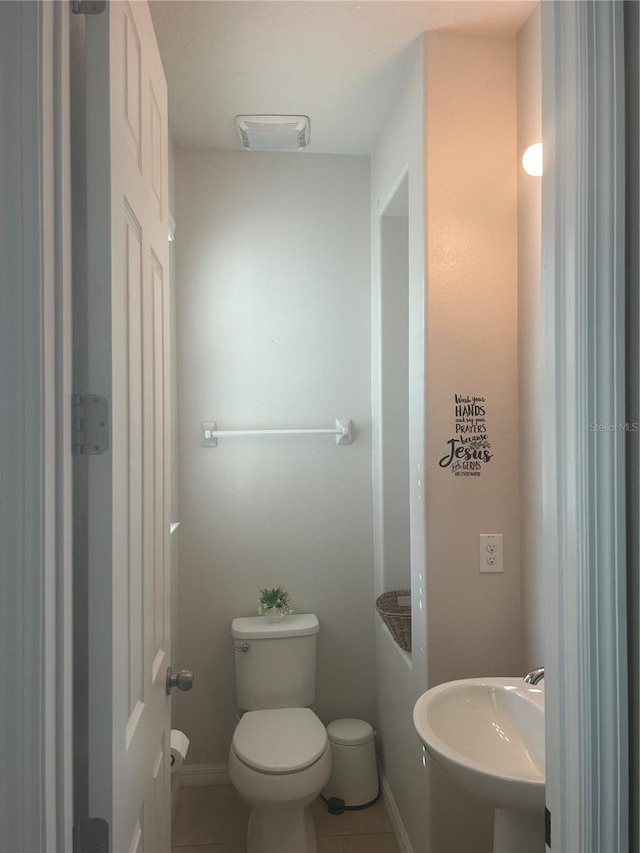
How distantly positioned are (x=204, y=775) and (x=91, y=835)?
2.06 m

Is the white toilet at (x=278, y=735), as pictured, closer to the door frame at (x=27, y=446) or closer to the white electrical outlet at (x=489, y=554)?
the white electrical outlet at (x=489, y=554)

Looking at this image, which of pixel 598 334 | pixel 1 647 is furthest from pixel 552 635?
pixel 1 647

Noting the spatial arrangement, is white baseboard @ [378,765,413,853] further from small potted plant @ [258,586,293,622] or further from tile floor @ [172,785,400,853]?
small potted plant @ [258,586,293,622]

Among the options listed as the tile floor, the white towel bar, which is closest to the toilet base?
the tile floor

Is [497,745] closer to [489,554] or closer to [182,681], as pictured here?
[489,554]

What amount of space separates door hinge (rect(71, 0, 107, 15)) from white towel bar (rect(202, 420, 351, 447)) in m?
1.88

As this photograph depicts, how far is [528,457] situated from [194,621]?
1.60 m

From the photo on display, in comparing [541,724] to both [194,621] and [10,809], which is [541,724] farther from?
[194,621]

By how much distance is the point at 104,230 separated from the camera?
874 millimetres

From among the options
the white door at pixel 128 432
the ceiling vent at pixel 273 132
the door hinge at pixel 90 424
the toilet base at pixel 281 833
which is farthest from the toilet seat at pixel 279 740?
the ceiling vent at pixel 273 132

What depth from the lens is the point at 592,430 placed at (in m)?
0.75

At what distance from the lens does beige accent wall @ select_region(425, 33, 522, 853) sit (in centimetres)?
190

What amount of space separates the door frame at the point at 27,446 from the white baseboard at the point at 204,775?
2.14 metres

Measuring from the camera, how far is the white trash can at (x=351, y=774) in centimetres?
249
